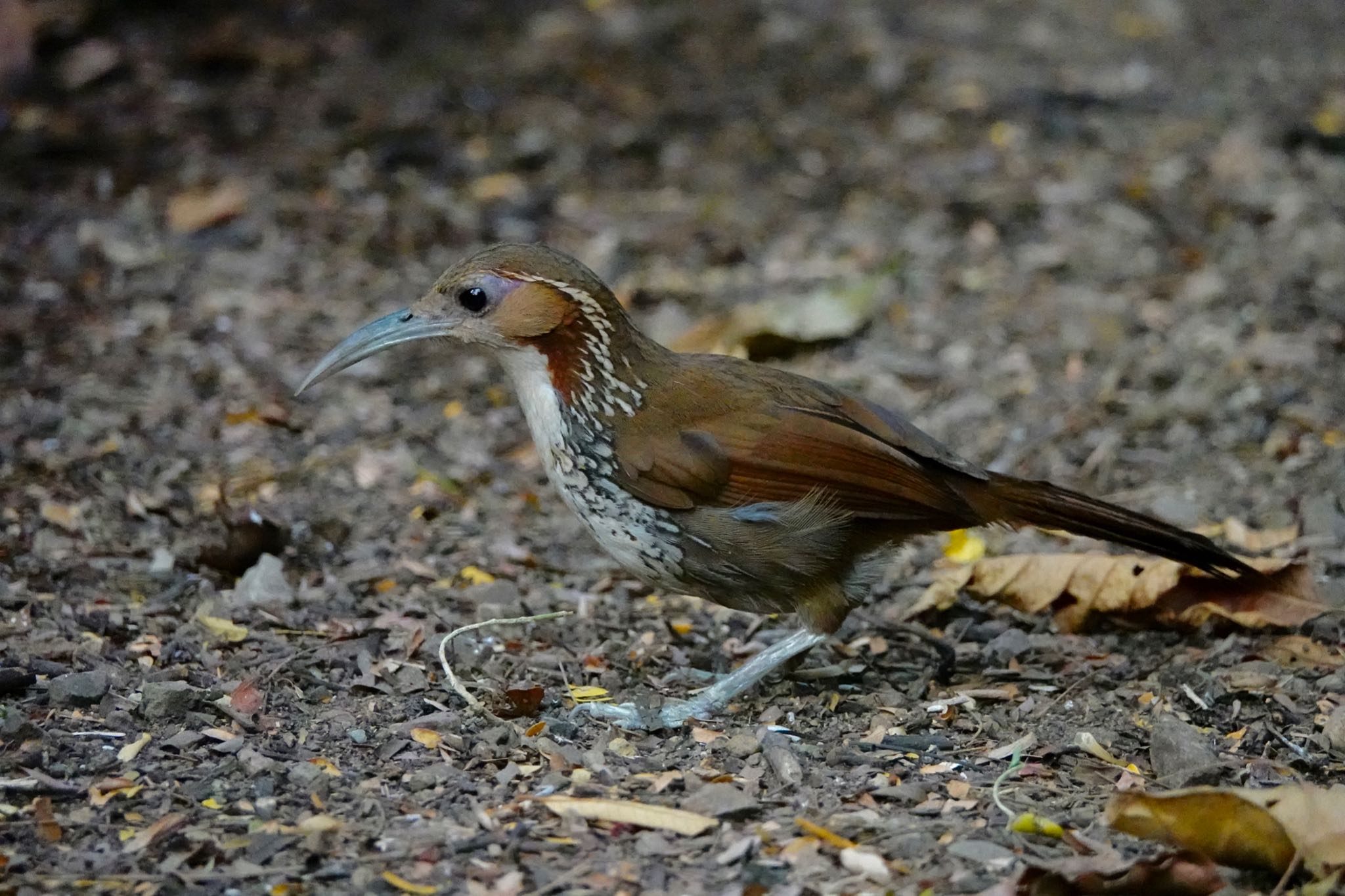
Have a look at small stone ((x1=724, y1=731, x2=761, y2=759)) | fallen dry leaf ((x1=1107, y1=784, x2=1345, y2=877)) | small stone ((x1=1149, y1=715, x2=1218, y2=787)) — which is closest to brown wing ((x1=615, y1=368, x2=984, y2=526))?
small stone ((x1=724, y1=731, x2=761, y2=759))

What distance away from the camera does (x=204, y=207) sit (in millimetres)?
7699

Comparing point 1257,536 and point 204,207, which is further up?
point 204,207

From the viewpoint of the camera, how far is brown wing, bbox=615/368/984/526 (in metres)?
4.29

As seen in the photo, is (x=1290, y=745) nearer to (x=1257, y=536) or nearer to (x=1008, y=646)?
(x=1008, y=646)

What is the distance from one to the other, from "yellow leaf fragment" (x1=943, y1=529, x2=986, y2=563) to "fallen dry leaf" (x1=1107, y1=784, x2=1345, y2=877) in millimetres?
Result: 2139

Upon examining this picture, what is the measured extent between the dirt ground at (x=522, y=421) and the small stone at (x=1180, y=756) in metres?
0.01

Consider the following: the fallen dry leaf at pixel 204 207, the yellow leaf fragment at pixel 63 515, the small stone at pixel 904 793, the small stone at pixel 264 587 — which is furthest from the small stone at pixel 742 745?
the fallen dry leaf at pixel 204 207

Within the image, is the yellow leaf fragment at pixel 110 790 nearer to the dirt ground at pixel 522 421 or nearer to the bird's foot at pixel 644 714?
the dirt ground at pixel 522 421

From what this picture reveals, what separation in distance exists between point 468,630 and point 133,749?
3.59 ft

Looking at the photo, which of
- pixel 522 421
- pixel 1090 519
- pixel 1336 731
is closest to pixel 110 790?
→ pixel 1090 519

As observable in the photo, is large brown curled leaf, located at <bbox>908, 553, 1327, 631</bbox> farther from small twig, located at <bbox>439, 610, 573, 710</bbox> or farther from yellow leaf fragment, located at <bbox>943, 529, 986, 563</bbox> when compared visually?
small twig, located at <bbox>439, 610, 573, 710</bbox>

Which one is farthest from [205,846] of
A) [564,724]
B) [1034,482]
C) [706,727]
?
[1034,482]

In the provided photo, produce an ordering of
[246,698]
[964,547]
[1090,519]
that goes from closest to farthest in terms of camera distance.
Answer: [246,698] < [1090,519] < [964,547]

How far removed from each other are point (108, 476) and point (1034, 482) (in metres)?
3.19
